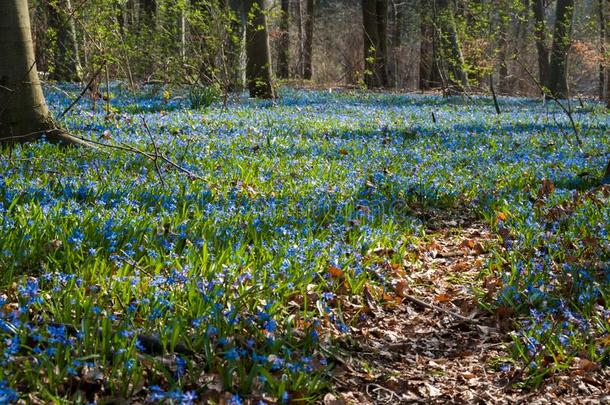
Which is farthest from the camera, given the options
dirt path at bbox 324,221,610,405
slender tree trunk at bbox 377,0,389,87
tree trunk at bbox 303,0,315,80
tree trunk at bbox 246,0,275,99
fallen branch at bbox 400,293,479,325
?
tree trunk at bbox 303,0,315,80

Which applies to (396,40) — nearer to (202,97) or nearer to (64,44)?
(64,44)

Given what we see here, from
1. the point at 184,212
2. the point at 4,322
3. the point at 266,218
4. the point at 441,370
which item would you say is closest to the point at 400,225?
the point at 266,218

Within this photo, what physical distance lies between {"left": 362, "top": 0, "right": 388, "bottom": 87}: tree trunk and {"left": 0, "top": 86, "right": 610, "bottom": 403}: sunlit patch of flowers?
1700 centimetres

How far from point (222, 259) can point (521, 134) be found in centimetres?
803

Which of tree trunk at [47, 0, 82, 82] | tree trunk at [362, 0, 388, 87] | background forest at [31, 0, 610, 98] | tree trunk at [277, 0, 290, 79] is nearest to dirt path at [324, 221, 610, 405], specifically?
background forest at [31, 0, 610, 98]

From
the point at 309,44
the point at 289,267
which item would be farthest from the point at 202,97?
the point at 309,44

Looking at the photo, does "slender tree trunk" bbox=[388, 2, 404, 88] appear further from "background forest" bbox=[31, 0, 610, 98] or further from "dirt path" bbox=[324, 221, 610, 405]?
"dirt path" bbox=[324, 221, 610, 405]

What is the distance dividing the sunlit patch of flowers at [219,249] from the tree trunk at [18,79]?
0.35 m

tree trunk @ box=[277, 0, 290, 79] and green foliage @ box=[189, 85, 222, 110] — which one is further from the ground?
tree trunk @ box=[277, 0, 290, 79]

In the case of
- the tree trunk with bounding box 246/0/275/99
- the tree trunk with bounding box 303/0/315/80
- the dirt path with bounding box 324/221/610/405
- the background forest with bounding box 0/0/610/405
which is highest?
the tree trunk with bounding box 303/0/315/80

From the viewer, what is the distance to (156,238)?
12.4 feet

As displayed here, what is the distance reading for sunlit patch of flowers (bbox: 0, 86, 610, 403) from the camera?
2.46 m

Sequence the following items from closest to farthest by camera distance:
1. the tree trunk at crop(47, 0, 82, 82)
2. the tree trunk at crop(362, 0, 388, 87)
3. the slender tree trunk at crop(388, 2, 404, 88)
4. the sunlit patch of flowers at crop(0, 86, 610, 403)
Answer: the sunlit patch of flowers at crop(0, 86, 610, 403)
the tree trunk at crop(47, 0, 82, 82)
the tree trunk at crop(362, 0, 388, 87)
the slender tree trunk at crop(388, 2, 404, 88)

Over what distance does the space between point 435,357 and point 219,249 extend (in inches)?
55.5
